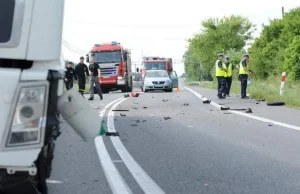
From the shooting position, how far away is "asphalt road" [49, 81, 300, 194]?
235 inches

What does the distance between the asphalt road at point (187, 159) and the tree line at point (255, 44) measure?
27.9 meters

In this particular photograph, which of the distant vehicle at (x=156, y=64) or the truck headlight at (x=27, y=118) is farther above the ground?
the distant vehicle at (x=156, y=64)

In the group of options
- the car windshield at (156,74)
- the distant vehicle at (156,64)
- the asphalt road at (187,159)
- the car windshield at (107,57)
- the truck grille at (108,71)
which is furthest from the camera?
the distant vehicle at (156,64)

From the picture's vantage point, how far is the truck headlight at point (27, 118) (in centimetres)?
331

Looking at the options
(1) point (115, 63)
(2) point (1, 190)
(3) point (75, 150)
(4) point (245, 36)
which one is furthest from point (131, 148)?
(4) point (245, 36)

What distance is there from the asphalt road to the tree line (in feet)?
91.6

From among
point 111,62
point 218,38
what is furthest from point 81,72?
point 218,38

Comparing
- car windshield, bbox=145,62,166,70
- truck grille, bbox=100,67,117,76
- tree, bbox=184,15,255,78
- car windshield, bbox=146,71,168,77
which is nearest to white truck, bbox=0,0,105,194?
truck grille, bbox=100,67,117,76

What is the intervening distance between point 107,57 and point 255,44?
3460 centimetres

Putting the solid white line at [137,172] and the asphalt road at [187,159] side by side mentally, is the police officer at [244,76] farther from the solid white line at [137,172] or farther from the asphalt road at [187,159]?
the solid white line at [137,172]

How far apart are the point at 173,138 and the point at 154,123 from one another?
2.79m

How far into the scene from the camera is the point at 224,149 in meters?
8.58

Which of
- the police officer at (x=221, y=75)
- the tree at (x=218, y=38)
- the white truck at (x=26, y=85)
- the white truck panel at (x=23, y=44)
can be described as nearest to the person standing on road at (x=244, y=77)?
the police officer at (x=221, y=75)

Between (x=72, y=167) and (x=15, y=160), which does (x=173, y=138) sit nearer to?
(x=72, y=167)
